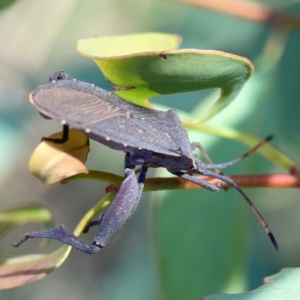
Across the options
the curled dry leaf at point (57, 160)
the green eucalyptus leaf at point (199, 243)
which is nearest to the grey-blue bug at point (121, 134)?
the curled dry leaf at point (57, 160)

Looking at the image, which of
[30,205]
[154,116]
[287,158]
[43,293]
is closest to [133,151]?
[154,116]

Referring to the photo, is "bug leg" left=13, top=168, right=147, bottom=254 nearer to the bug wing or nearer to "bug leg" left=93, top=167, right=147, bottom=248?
"bug leg" left=93, top=167, right=147, bottom=248

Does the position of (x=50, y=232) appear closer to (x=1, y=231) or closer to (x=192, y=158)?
(x=1, y=231)

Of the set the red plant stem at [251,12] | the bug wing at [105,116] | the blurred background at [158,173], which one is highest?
the red plant stem at [251,12]

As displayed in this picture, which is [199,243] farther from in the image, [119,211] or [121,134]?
[121,134]

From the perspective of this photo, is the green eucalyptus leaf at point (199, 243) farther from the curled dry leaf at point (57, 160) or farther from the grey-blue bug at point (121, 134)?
the curled dry leaf at point (57, 160)

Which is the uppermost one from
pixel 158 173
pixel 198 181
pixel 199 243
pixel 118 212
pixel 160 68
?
pixel 160 68

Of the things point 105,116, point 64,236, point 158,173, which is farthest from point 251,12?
point 64,236
